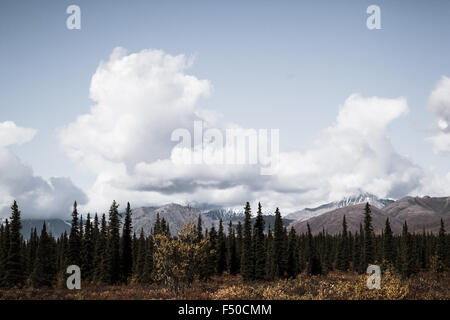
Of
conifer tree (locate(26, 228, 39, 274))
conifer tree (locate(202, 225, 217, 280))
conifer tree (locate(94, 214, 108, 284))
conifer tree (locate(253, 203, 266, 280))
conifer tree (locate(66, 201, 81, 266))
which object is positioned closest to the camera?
conifer tree (locate(94, 214, 108, 284))

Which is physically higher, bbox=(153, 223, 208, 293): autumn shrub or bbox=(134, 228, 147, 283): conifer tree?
bbox=(153, 223, 208, 293): autumn shrub

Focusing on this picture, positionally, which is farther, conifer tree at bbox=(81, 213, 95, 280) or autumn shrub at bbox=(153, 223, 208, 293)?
conifer tree at bbox=(81, 213, 95, 280)

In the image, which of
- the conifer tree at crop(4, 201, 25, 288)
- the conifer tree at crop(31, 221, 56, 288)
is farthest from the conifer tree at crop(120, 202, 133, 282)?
the conifer tree at crop(4, 201, 25, 288)

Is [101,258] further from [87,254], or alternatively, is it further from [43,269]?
[43,269]

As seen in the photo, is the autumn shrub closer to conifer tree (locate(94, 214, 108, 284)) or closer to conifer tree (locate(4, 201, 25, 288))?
conifer tree (locate(94, 214, 108, 284))

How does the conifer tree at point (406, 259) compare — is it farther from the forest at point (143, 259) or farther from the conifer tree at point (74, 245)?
the conifer tree at point (74, 245)

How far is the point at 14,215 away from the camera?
59.6 m

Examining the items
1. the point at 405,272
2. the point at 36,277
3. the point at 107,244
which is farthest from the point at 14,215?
the point at 405,272

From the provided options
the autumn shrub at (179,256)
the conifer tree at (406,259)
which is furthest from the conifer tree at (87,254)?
the conifer tree at (406,259)

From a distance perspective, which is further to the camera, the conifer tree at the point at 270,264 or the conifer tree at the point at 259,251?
the conifer tree at the point at 270,264

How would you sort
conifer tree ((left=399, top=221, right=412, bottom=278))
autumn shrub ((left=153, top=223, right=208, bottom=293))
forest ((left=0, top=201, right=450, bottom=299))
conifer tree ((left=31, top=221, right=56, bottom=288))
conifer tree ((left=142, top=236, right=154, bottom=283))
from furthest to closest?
conifer tree ((left=399, top=221, right=412, bottom=278))
conifer tree ((left=142, top=236, right=154, bottom=283))
conifer tree ((left=31, top=221, right=56, bottom=288))
forest ((left=0, top=201, right=450, bottom=299))
autumn shrub ((left=153, top=223, right=208, bottom=293))

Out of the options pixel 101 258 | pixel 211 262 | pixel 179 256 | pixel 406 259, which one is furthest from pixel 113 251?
pixel 406 259
